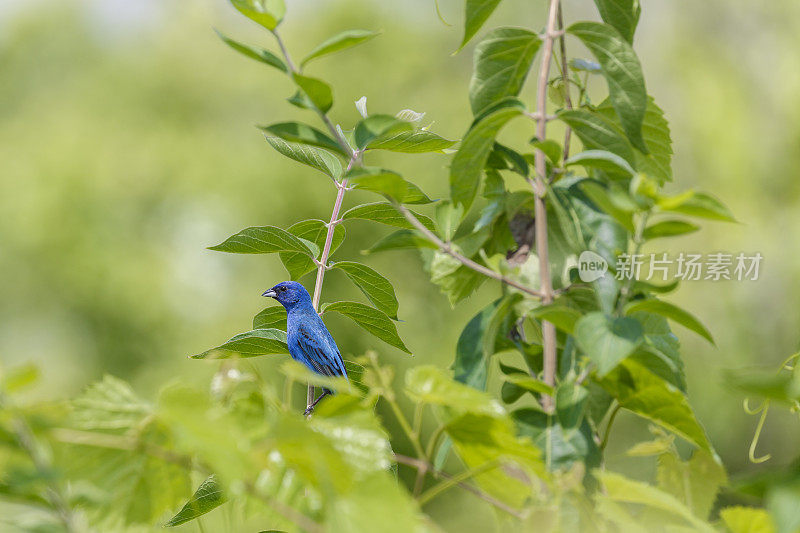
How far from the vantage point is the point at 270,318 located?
0.46 metres

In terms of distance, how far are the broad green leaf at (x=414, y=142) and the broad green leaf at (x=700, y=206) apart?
15 centimetres

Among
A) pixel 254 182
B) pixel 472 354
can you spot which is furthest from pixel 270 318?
pixel 254 182

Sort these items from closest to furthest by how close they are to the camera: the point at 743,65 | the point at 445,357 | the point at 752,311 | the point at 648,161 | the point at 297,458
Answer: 1. the point at 297,458
2. the point at 648,161
3. the point at 445,357
4. the point at 752,311
5. the point at 743,65

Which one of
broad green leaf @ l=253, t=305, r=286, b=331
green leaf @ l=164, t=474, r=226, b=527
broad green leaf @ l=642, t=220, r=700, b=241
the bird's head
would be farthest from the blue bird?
broad green leaf @ l=642, t=220, r=700, b=241

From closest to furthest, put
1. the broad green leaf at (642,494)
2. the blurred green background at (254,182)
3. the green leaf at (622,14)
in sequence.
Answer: the broad green leaf at (642,494)
the green leaf at (622,14)
the blurred green background at (254,182)

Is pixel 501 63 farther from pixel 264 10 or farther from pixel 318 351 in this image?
pixel 318 351

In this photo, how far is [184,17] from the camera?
612 cm

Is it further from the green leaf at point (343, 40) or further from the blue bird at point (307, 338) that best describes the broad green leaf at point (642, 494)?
the blue bird at point (307, 338)

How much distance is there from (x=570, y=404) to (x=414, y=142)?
0.56 ft

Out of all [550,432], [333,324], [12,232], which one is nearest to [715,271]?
[550,432]

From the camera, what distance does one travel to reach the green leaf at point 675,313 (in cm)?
25

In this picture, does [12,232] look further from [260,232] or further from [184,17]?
[260,232]

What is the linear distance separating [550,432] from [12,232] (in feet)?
19.4

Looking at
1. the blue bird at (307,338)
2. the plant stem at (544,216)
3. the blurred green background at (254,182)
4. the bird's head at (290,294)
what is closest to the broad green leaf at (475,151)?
the plant stem at (544,216)
